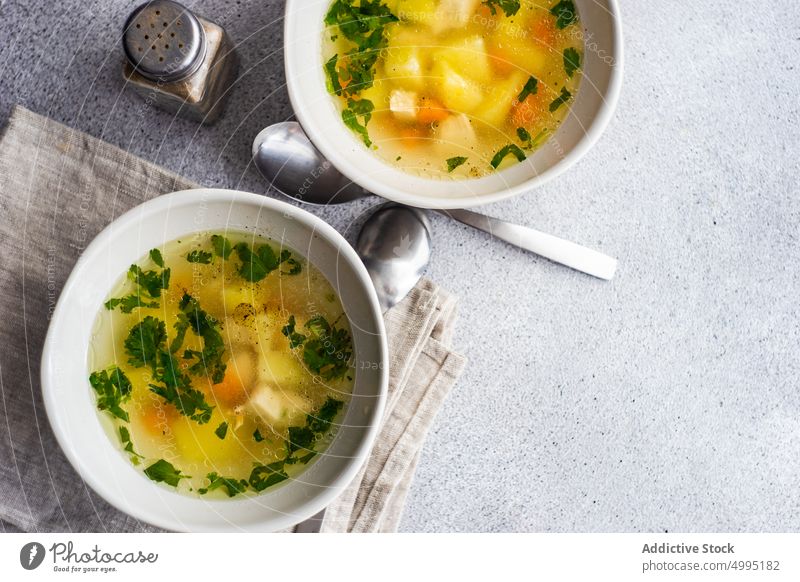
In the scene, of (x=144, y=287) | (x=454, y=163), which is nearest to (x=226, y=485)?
(x=144, y=287)

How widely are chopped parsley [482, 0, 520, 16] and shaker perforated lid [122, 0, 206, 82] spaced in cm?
39

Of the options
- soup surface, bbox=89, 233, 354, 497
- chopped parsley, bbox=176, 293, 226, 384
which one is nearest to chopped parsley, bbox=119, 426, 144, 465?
soup surface, bbox=89, 233, 354, 497

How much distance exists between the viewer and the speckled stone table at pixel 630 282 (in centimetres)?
103

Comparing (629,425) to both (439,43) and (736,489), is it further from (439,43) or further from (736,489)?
(439,43)

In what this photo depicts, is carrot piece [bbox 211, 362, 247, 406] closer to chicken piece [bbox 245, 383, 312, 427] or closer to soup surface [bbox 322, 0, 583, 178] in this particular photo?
chicken piece [bbox 245, 383, 312, 427]

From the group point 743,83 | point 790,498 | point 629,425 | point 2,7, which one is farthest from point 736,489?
point 2,7

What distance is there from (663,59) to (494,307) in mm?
466

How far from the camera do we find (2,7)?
1.02 metres

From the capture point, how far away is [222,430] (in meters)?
0.90

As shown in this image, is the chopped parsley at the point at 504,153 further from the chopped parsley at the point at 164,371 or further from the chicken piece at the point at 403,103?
the chopped parsley at the point at 164,371

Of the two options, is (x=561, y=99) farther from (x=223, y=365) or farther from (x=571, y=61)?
(x=223, y=365)

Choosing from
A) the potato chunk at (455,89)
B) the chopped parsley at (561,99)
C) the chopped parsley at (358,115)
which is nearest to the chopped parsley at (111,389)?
the chopped parsley at (358,115)

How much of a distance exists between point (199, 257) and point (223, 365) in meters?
0.14
